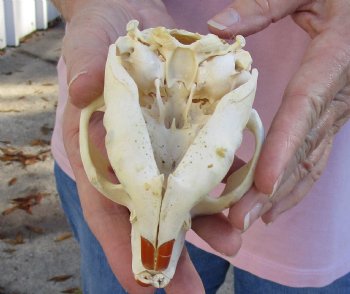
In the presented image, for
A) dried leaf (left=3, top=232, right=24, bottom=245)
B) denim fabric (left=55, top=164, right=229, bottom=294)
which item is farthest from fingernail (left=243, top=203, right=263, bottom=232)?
dried leaf (left=3, top=232, right=24, bottom=245)

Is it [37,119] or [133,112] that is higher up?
[133,112]

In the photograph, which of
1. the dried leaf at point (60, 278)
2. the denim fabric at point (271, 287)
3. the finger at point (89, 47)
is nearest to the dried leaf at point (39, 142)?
the dried leaf at point (60, 278)

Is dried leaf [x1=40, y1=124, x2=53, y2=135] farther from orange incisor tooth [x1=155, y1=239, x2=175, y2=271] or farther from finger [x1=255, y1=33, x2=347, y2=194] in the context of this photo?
orange incisor tooth [x1=155, y1=239, x2=175, y2=271]

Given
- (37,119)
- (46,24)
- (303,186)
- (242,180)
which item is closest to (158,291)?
(303,186)

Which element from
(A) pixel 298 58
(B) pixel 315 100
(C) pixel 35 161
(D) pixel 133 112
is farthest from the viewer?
(C) pixel 35 161

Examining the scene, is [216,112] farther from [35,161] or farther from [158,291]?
[35,161]

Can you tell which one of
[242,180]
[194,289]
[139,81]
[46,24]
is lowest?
[46,24]

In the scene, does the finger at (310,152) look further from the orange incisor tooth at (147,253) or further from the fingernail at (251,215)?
the orange incisor tooth at (147,253)

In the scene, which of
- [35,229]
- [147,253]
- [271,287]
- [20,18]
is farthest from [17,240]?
[20,18]
